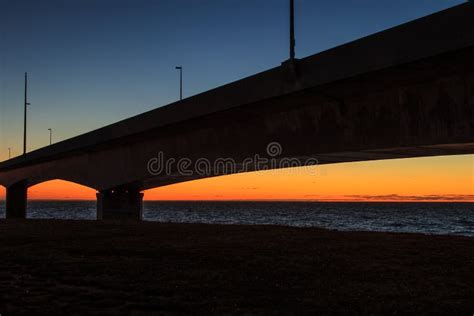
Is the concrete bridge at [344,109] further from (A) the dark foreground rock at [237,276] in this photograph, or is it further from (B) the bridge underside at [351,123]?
(A) the dark foreground rock at [237,276]

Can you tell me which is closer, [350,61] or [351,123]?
[350,61]

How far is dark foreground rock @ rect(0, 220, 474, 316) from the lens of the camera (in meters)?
7.91

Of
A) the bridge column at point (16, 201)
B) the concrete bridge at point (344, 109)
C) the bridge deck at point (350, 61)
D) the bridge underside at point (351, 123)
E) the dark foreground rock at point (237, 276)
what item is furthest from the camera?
the bridge column at point (16, 201)

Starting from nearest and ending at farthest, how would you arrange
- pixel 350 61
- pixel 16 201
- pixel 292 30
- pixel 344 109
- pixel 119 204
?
pixel 350 61 → pixel 344 109 → pixel 292 30 → pixel 119 204 → pixel 16 201

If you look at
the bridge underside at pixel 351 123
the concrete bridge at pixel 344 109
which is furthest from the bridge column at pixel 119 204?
the concrete bridge at pixel 344 109

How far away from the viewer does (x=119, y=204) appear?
36.3 metres

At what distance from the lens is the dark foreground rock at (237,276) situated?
7906mm

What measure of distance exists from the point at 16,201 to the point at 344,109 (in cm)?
5366

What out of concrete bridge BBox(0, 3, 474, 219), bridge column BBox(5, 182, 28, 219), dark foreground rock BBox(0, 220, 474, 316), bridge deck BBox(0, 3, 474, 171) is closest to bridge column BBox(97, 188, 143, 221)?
concrete bridge BBox(0, 3, 474, 219)

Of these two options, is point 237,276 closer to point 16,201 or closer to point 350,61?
point 350,61

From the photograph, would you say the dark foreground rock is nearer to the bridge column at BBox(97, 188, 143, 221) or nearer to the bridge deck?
the bridge deck

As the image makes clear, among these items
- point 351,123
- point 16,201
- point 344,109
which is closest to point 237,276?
point 351,123

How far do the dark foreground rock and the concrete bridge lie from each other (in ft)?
10.3

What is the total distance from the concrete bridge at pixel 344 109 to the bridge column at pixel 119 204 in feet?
28.3
